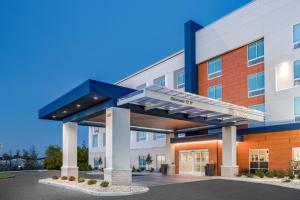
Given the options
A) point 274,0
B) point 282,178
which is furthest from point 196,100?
point 274,0

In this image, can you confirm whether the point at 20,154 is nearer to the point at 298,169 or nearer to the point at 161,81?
the point at 161,81

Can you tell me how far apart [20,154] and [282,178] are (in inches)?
1628

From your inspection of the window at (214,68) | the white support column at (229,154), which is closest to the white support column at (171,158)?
the white support column at (229,154)

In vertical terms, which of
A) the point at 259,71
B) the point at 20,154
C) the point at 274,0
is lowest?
the point at 20,154

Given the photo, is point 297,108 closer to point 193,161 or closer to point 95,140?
point 193,161

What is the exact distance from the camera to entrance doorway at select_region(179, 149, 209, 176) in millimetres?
26703

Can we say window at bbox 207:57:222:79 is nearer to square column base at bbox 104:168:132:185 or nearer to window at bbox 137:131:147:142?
window at bbox 137:131:147:142

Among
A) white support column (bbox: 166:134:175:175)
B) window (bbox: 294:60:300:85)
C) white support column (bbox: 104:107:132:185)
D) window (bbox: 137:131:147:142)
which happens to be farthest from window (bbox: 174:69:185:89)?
white support column (bbox: 104:107:132:185)

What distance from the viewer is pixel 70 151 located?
21.8 meters

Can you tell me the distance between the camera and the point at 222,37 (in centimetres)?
2922

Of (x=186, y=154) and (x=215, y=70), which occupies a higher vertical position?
(x=215, y=70)

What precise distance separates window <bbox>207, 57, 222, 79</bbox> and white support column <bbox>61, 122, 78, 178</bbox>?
48.4 ft

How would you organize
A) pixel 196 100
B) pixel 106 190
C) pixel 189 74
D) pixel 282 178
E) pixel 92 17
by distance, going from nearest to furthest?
pixel 106 190
pixel 196 100
pixel 282 178
pixel 189 74
pixel 92 17

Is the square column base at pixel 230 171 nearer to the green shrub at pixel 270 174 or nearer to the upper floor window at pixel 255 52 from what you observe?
the green shrub at pixel 270 174
